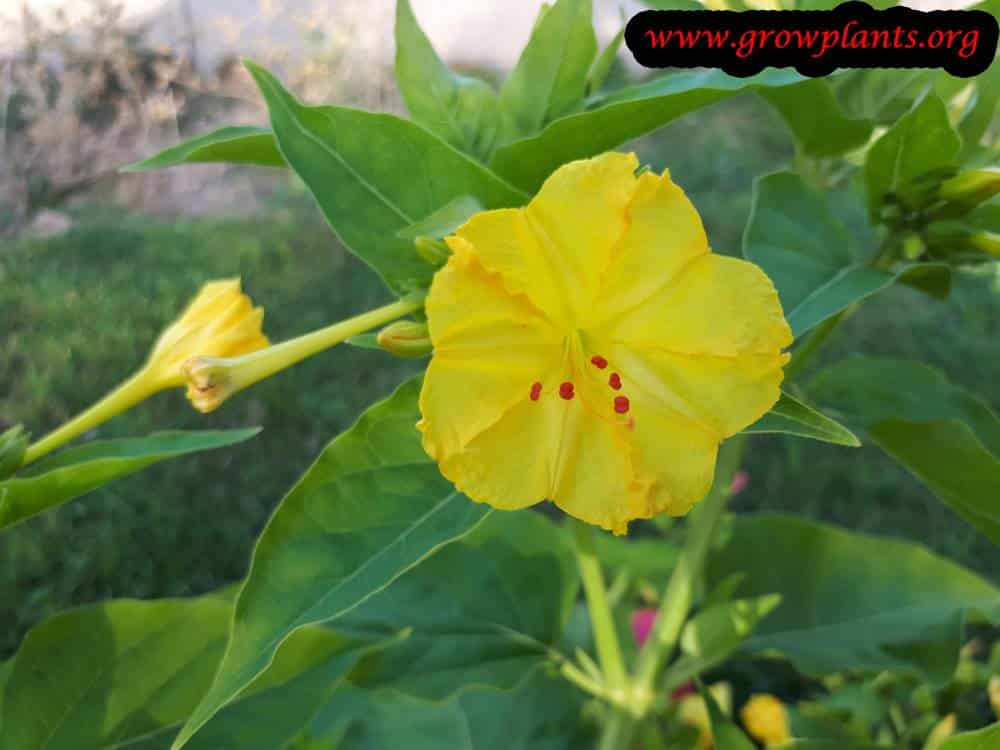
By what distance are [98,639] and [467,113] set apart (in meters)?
0.48

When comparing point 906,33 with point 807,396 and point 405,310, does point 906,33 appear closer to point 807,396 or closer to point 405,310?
point 807,396

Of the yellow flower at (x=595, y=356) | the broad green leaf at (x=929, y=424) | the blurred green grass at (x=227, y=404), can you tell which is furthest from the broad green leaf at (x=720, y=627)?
the blurred green grass at (x=227, y=404)

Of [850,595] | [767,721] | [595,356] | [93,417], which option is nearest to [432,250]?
[595,356]

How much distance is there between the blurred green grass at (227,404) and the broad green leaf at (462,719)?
84cm

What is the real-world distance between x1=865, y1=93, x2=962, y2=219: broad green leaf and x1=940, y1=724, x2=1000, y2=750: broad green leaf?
1.20 ft

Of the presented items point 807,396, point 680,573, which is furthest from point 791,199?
point 680,573

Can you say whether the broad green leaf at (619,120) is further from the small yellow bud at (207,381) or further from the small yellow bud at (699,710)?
the small yellow bud at (699,710)

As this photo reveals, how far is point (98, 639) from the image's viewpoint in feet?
2.32

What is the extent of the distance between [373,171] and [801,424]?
0.99 feet

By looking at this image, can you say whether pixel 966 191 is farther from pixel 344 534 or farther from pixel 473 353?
pixel 344 534

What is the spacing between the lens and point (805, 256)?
0.65 m

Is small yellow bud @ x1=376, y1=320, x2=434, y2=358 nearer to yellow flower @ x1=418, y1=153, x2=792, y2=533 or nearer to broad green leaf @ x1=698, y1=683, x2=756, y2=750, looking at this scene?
yellow flower @ x1=418, y1=153, x2=792, y2=533

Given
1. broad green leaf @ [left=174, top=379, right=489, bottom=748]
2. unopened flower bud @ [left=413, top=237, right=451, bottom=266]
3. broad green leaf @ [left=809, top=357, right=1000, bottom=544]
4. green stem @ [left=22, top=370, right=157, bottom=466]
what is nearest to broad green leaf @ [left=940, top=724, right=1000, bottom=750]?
broad green leaf @ [left=809, top=357, right=1000, bottom=544]

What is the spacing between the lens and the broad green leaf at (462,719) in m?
0.84
